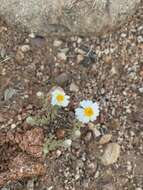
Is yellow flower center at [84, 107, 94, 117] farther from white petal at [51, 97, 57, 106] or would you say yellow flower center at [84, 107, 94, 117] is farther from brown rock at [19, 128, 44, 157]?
brown rock at [19, 128, 44, 157]

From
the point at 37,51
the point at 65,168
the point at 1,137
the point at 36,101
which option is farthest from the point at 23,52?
the point at 65,168

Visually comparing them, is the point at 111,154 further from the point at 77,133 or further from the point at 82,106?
the point at 82,106

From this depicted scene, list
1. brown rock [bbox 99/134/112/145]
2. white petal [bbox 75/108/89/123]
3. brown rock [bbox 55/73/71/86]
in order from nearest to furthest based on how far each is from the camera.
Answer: white petal [bbox 75/108/89/123] → brown rock [bbox 99/134/112/145] → brown rock [bbox 55/73/71/86]

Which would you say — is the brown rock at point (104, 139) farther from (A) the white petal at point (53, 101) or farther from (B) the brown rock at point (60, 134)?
(A) the white petal at point (53, 101)

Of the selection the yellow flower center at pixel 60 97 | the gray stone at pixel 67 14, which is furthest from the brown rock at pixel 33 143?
the gray stone at pixel 67 14

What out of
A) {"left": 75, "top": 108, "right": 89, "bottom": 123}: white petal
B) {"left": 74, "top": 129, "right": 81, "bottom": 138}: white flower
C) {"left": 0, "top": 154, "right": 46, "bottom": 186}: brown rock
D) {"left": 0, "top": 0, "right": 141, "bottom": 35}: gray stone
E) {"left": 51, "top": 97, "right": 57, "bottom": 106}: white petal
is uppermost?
{"left": 0, "top": 0, "right": 141, "bottom": 35}: gray stone

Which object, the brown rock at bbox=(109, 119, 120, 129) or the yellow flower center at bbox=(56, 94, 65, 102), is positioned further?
the brown rock at bbox=(109, 119, 120, 129)

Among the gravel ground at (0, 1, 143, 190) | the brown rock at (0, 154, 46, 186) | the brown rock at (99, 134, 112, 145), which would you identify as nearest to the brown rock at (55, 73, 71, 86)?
the gravel ground at (0, 1, 143, 190)
